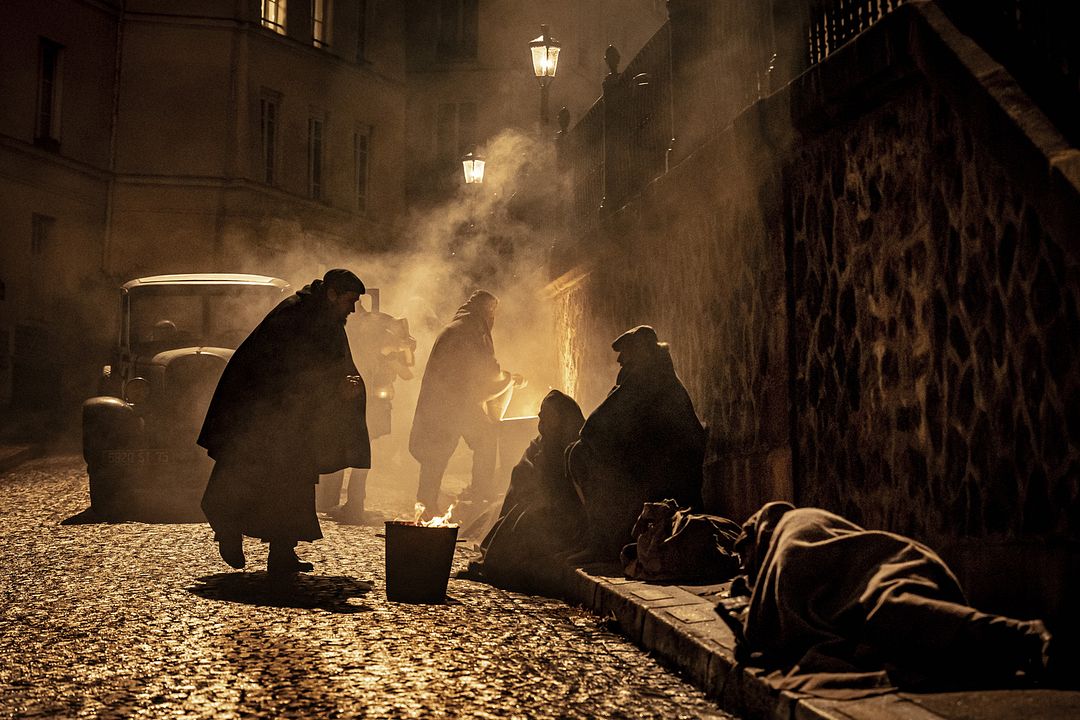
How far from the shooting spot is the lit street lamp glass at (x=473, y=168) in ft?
59.7

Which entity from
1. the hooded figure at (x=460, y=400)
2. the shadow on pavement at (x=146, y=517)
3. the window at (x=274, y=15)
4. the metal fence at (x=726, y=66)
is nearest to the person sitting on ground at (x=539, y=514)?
the metal fence at (x=726, y=66)

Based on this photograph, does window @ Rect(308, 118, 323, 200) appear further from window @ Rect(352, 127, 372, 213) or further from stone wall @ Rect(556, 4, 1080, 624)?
stone wall @ Rect(556, 4, 1080, 624)

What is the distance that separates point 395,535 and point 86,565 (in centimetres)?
267

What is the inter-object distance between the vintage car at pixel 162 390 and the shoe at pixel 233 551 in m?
3.51

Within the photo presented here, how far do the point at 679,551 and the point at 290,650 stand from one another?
2.52m

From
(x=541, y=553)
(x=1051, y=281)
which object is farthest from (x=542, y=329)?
(x=1051, y=281)

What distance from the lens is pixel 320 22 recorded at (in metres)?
27.0

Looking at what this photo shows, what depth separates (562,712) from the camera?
153 inches

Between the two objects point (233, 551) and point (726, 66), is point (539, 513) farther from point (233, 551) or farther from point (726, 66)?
point (726, 66)

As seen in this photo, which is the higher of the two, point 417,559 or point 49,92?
point 49,92

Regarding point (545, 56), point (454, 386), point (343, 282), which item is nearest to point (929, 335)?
point (343, 282)

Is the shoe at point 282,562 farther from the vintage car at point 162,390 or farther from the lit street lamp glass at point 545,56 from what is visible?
the lit street lamp glass at point 545,56

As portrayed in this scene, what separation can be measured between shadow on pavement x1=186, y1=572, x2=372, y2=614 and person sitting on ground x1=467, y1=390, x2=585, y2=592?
1029mm

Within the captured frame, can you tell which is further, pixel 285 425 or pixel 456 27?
pixel 456 27
